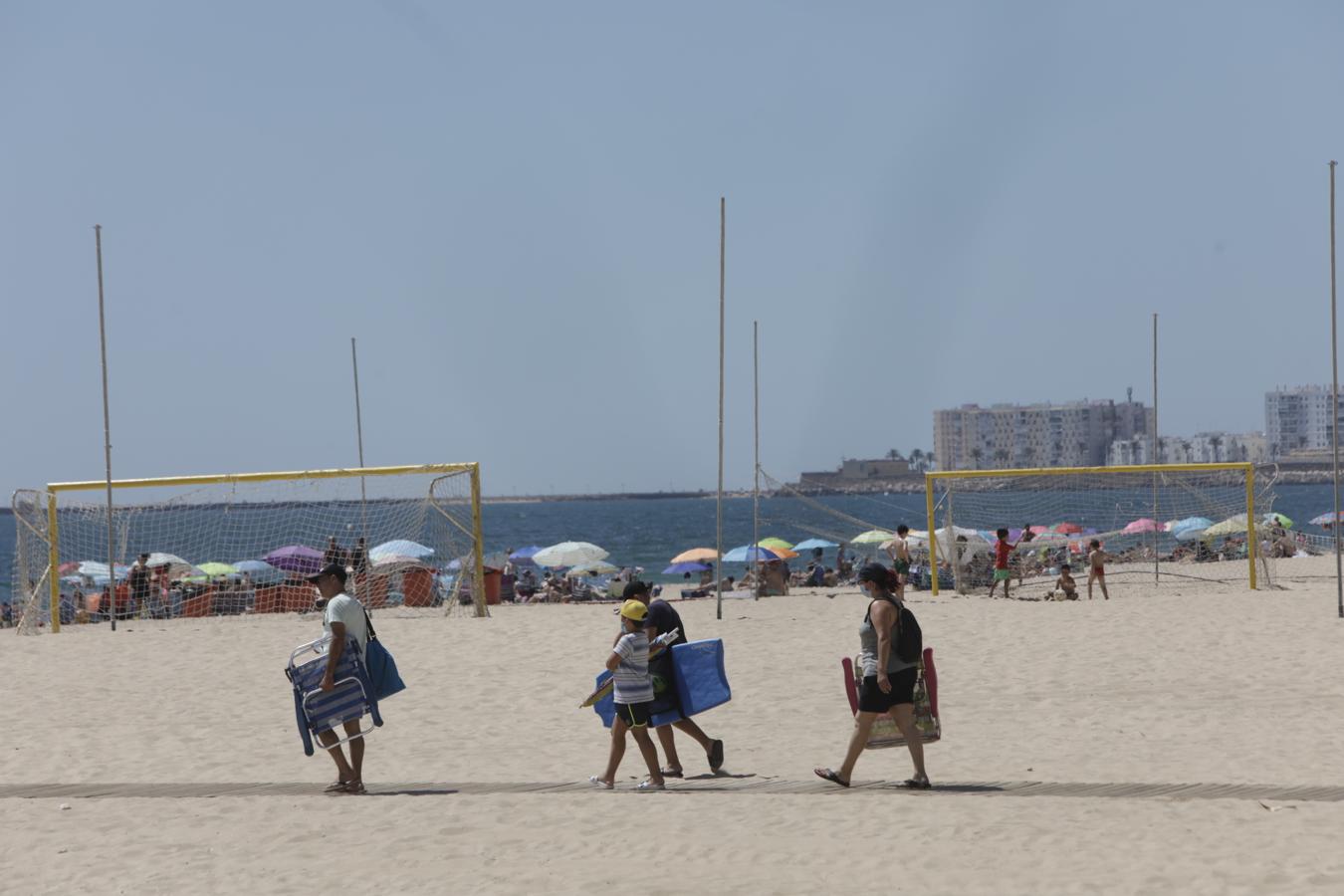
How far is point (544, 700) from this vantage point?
A: 11.4m

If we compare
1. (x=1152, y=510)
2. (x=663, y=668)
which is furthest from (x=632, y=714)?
(x=1152, y=510)

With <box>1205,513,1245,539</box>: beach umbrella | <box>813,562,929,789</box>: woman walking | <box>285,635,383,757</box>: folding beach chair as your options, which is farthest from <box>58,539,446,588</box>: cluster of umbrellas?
<box>1205,513,1245,539</box>: beach umbrella

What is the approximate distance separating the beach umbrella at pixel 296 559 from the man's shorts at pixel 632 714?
1724cm

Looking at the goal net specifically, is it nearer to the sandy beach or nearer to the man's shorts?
the sandy beach

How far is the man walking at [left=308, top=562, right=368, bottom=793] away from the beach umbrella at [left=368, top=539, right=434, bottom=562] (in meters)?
16.1

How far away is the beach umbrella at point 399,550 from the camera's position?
24.4 m

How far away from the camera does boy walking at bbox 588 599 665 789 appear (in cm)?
789

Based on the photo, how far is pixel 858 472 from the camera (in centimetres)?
18925

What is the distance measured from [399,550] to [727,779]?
17.7 m

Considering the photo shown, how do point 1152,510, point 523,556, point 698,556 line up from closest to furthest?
point 1152,510
point 698,556
point 523,556

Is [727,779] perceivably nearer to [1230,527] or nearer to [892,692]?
[892,692]

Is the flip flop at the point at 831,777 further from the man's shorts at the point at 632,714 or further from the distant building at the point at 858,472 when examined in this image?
the distant building at the point at 858,472

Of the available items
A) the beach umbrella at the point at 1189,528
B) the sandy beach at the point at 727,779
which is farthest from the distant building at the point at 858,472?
the sandy beach at the point at 727,779

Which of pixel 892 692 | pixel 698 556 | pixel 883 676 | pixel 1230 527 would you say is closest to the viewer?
pixel 883 676
